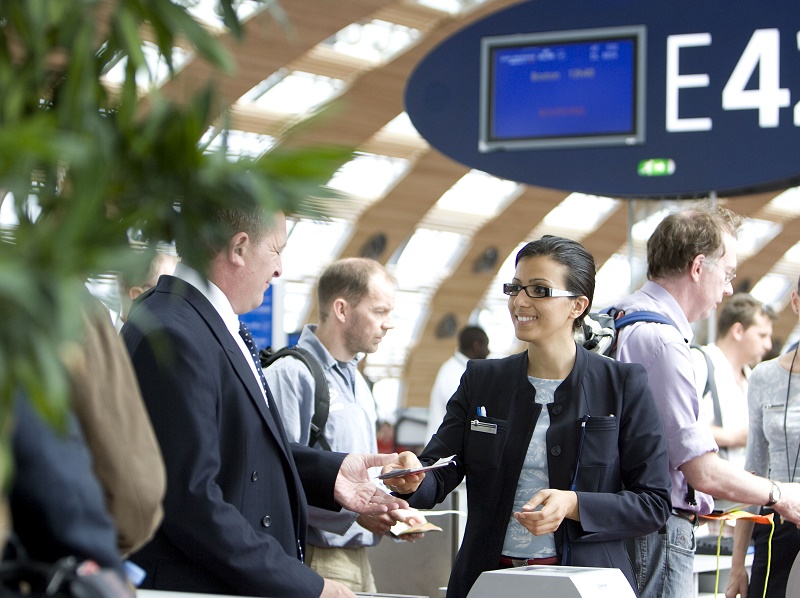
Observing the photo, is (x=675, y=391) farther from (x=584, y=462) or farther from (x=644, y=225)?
(x=644, y=225)

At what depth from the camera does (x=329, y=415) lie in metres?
4.26

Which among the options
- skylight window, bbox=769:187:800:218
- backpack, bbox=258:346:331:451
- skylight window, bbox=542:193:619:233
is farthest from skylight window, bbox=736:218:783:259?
backpack, bbox=258:346:331:451

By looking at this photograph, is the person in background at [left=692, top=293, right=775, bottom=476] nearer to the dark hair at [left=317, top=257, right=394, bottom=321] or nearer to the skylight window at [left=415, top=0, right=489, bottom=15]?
the dark hair at [left=317, top=257, right=394, bottom=321]

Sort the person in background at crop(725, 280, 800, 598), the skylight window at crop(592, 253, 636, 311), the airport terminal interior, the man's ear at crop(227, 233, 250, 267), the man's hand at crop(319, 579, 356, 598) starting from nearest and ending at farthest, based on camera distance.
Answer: the man's hand at crop(319, 579, 356, 598)
the man's ear at crop(227, 233, 250, 267)
the person in background at crop(725, 280, 800, 598)
the airport terminal interior
the skylight window at crop(592, 253, 636, 311)

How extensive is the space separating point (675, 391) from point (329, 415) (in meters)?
1.44

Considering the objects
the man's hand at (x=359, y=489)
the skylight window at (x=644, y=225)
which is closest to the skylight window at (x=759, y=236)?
the skylight window at (x=644, y=225)

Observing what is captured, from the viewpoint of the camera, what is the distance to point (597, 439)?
3082 millimetres

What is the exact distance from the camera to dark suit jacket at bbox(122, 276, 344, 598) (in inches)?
97.8

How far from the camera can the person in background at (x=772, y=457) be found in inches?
148

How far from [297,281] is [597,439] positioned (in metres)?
23.4

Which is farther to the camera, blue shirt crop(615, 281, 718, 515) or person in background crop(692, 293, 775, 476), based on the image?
person in background crop(692, 293, 775, 476)

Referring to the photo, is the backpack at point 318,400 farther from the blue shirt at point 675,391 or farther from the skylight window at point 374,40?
the skylight window at point 374,40

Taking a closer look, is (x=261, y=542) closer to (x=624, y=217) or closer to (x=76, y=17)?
(x=76, y=17)

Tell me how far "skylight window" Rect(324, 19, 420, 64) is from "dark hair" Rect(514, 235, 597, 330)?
641 inches
